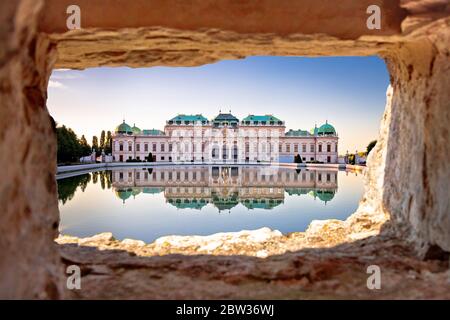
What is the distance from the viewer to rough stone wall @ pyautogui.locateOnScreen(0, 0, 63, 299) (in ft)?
7.10

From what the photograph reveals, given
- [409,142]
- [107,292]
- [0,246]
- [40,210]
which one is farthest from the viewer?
[409,142]

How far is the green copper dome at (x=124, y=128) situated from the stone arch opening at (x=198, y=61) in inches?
2812

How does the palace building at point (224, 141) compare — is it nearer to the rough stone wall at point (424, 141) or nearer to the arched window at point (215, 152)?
the arched window at point (215, 152)

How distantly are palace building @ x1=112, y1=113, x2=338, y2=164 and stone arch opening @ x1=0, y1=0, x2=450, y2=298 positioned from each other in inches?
2519

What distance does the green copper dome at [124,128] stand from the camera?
240ft

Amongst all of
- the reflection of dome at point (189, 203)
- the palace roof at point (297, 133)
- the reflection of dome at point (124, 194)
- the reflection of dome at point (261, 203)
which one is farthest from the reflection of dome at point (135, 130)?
the reflection of dome at point (261, 203)

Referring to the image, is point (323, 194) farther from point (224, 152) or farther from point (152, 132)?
point (152, 132)

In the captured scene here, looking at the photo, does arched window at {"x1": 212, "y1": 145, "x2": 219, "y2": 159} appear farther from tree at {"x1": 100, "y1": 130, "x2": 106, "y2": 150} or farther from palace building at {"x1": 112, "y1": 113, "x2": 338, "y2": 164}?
tree at {"x1": 100, "y1": 130, "x2": 106, "y2": 150}

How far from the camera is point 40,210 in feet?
9.36

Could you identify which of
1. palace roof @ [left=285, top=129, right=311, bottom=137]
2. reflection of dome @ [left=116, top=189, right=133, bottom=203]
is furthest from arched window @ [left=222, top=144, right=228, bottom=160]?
reflection of dome @ [left=116, top=189, right=133, bottom=203]

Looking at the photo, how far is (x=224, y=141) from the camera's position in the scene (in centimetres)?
7006
